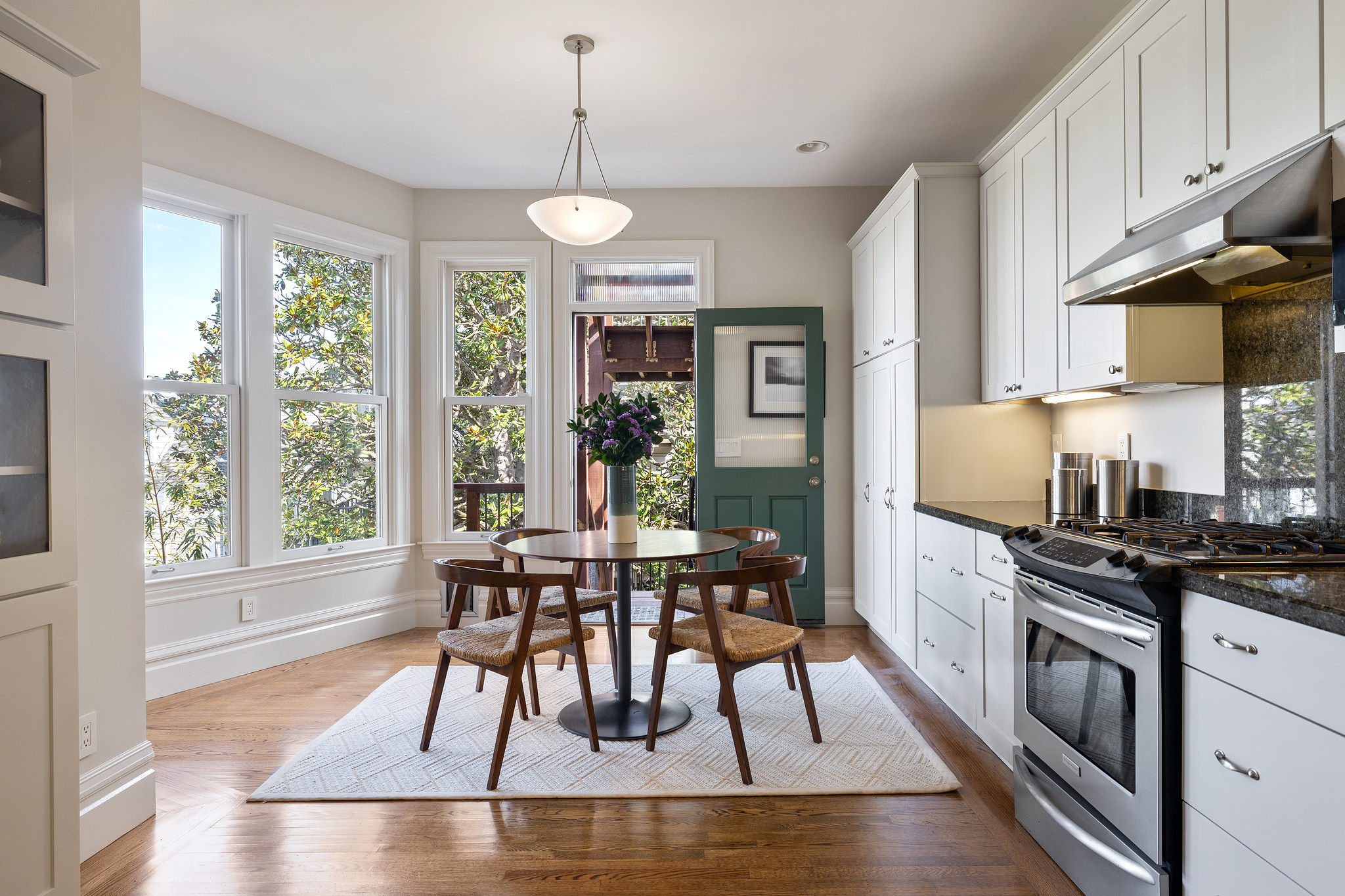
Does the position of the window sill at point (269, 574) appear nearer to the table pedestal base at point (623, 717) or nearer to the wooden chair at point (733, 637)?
the table pedestal base at point (623, 717)

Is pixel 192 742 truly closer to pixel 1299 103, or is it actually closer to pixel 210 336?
pixel 210 336

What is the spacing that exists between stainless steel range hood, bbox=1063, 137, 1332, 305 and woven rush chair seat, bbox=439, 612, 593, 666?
207cm

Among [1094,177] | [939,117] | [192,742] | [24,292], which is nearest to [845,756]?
[1094,177]

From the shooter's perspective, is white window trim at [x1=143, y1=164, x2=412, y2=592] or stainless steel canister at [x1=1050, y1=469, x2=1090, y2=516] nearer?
stainless steel canister at [x1=1050, y1=469, x2=1090, y2=516]

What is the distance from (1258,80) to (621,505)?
2.31 m

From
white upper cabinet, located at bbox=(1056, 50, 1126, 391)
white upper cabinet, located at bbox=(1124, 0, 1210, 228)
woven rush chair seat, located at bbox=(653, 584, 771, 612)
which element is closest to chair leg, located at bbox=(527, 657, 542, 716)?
woven rush chair seat, located at bbox=(653, 584, 771, 612)

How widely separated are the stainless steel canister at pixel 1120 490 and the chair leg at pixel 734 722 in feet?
4.89

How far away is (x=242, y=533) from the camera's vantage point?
3.67 metres

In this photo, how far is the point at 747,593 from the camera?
3023 millimetres

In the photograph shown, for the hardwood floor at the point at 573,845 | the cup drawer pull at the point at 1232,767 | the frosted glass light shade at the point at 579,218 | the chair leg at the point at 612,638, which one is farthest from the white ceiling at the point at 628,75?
the hardwood floor at the point at 573,845

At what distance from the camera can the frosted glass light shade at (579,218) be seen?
2809 mm

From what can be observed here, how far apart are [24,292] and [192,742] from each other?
197cm

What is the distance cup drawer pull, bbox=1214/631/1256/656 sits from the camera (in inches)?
50.7

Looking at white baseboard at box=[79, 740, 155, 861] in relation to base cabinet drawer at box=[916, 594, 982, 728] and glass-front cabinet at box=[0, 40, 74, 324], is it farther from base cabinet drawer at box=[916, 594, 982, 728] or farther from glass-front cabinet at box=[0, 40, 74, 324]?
base cabinet drawer at box=[916, 594, 982, 728]
